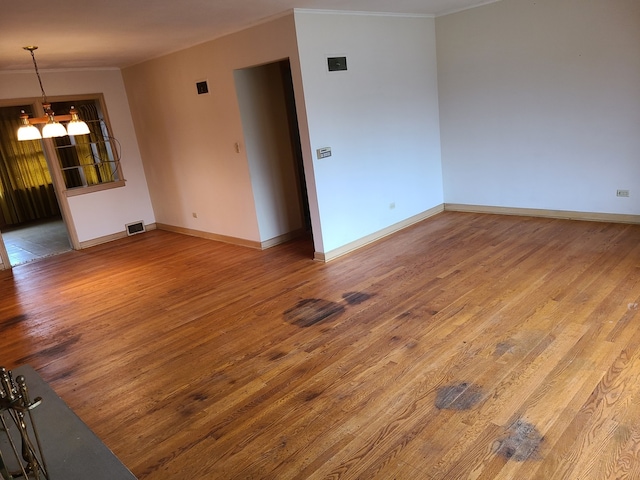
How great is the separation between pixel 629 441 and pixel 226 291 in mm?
3339


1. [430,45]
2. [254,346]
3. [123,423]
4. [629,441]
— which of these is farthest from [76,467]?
[430,45]

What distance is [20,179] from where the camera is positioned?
9492 mm

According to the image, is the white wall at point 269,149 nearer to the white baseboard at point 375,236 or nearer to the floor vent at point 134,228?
the white baseboard at point 375,236

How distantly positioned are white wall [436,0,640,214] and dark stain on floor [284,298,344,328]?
3292 mm

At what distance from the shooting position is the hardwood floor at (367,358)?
7.01 ft

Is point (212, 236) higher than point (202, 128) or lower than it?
lower

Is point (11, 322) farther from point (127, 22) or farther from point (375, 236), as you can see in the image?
point (375, 236)

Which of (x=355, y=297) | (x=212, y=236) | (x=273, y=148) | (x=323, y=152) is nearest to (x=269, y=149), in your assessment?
(x=273, y=148)

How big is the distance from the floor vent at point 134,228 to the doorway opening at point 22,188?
2.00 metres

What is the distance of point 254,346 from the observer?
3.28 m

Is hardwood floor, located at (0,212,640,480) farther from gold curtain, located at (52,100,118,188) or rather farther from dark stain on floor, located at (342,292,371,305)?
gold curtain, located at (52,100,118,188)

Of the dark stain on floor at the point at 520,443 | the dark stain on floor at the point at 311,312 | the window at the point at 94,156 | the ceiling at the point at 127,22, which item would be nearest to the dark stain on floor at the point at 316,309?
the dark stain on floor at the point at 311,312

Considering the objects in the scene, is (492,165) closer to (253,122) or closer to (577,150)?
(577,150)

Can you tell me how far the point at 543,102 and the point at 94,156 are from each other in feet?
20.8
